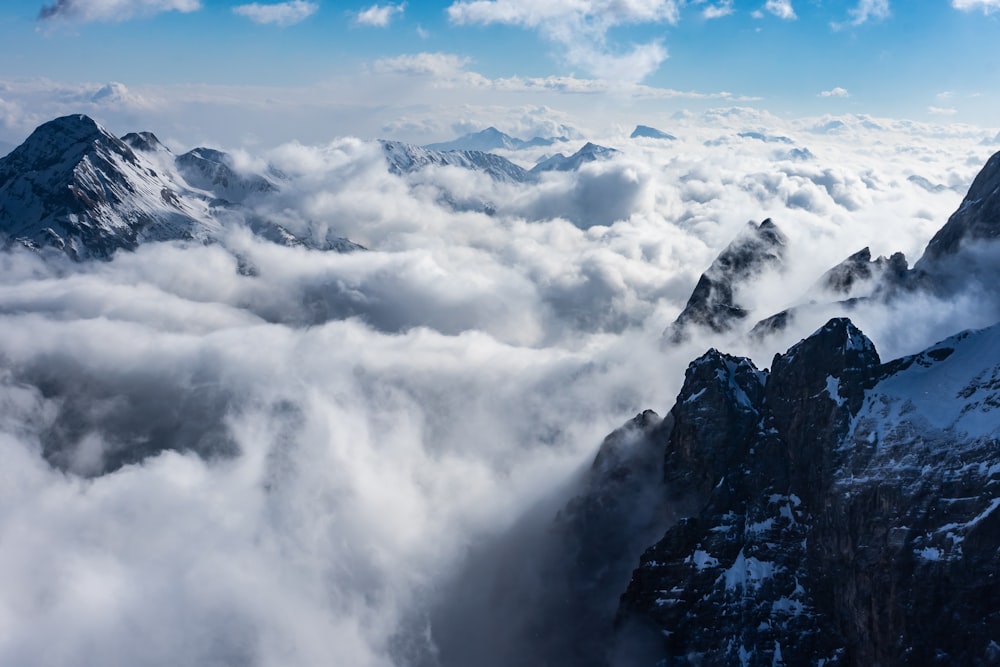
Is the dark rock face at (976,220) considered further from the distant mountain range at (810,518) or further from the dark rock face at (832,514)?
the dark rock face at (832,514)

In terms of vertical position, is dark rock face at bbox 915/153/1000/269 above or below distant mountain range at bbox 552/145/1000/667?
above

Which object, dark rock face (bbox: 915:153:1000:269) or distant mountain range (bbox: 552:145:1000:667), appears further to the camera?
dark rock face (bbox: 915:153:1000:269)

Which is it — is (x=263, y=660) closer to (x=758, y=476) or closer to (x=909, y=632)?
(x=758, y=476)

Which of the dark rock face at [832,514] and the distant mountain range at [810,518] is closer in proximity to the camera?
the dark rock face at [832,514]

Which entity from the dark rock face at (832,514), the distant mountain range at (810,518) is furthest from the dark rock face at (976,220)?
the dark rock face at (832,514)

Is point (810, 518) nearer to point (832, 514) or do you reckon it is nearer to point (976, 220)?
point (832, 514)

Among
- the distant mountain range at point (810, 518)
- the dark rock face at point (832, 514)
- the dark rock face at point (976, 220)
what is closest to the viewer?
the dark rock face at point (832, 514)

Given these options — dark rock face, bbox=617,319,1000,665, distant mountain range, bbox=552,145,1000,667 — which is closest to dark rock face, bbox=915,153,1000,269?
distant mountain range, bbox=552,145,1000,667

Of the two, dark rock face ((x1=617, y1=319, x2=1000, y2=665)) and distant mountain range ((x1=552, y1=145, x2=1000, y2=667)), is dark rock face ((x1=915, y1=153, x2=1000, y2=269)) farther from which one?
dark rock face ((x1=617, y1=319, x2=1000, y2=665))

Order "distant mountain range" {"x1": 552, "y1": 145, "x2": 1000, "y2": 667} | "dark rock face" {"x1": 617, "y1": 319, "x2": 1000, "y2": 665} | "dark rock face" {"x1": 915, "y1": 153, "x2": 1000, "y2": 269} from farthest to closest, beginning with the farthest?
"dark rock face" {"x1": 915, "y1": 153, "x2": 1000, "y2": 269} < "distant mountain range" {"x1": 552, "y1": 145, "x2": 1000, "y2": 667} < "dark rock face" {"x1": 617, "y1": 319, "x2": 1000, "y2": 665}
